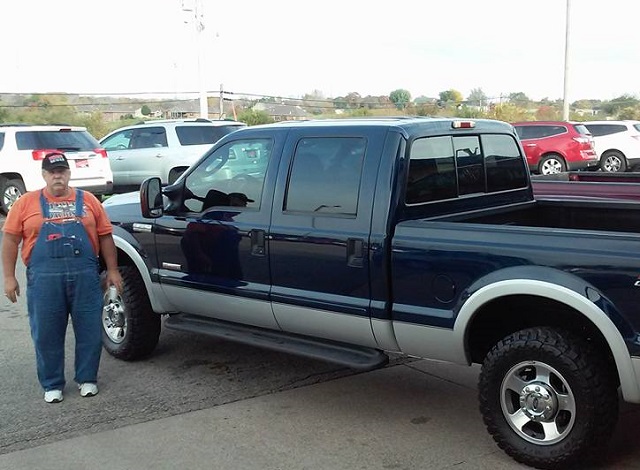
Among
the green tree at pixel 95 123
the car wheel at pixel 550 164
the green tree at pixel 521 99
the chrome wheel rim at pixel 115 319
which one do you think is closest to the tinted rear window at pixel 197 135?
the car wheel at pixel 550 164

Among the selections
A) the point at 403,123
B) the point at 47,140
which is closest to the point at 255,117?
the point at 47,140

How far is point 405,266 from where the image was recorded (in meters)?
→ 4.18

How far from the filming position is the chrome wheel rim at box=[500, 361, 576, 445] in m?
3.82

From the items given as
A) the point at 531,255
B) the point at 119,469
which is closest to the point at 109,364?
the point at 119,469

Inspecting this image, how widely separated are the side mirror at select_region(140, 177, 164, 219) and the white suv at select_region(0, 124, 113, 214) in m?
9.17

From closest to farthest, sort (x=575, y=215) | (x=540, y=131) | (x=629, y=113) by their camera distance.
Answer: (x=575, y=215) < (x=540, y=131) < (x=629, y=113)

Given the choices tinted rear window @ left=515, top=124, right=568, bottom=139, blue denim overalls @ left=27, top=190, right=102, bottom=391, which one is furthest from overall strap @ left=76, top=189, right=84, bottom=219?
tinted rear window @ left=515, top=124, right=568, bottom=139

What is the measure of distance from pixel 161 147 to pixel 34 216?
37.9 feet

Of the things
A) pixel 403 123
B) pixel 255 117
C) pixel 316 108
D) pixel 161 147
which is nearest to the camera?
pixel 403 123

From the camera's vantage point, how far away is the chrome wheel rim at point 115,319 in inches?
229

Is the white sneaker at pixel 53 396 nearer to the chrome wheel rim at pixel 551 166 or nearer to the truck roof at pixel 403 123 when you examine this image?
the truck roof at pixel 403 123

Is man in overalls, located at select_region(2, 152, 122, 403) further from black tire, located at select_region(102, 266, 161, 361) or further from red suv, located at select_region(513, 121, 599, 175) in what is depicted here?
red suv, located at select_region(513, 121, 599, 175)

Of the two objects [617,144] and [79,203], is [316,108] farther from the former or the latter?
[79,203]

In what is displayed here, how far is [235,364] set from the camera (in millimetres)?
5793
